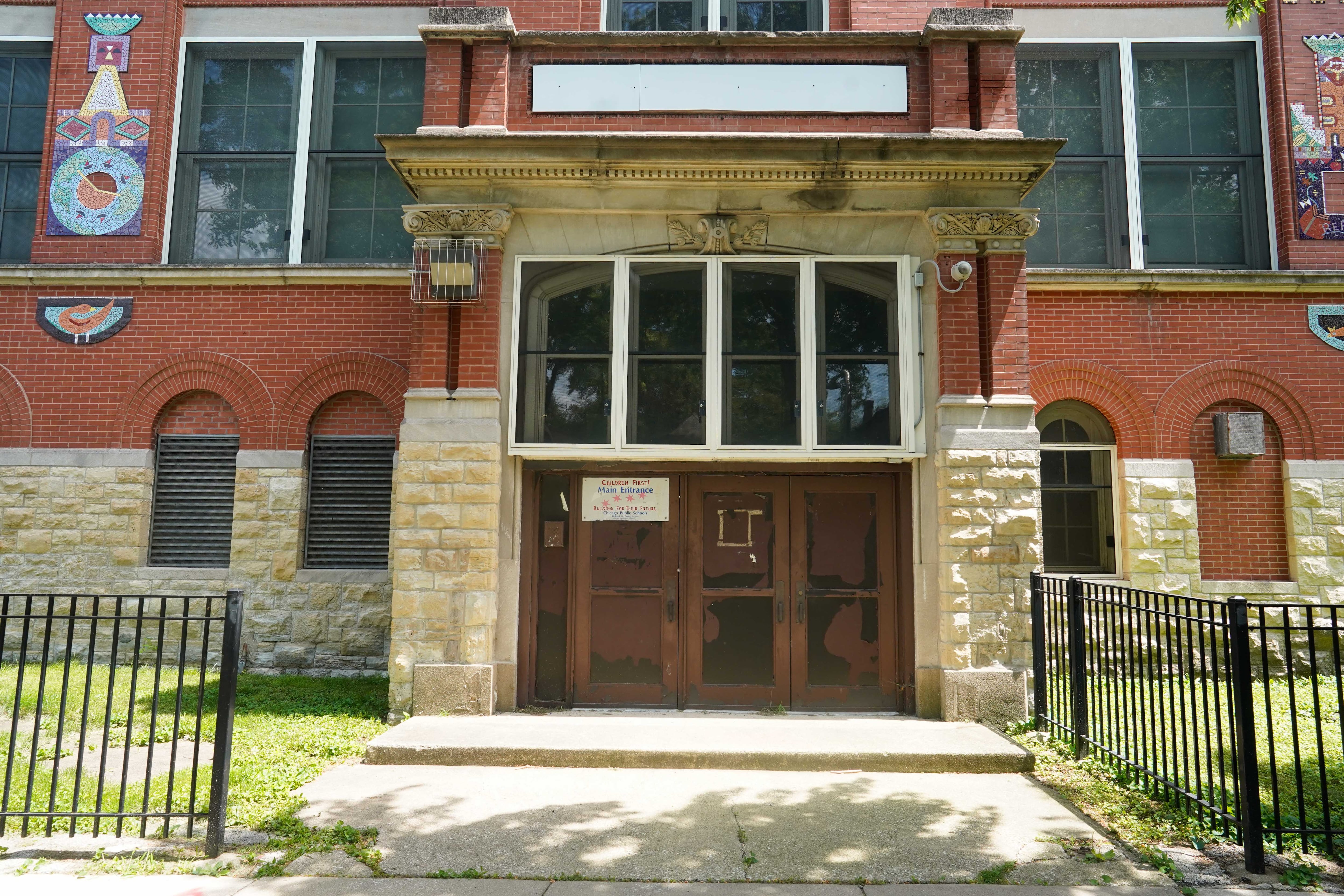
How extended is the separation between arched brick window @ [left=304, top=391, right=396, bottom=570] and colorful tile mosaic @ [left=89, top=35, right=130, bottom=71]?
526 centimetres

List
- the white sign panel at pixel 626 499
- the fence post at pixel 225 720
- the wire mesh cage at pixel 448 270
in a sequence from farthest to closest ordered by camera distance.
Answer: the white sign panel at pixel 626 499 → the wire mesh cage at pixel 448 270 → the fence post at pixel 225 720

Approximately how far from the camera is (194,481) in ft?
33.4

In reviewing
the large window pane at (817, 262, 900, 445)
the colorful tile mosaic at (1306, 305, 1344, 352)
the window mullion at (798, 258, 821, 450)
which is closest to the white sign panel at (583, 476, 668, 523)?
the window mullion at (798, 258, 821, 450)

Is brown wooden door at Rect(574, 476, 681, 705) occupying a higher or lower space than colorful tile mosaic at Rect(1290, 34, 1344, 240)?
lower

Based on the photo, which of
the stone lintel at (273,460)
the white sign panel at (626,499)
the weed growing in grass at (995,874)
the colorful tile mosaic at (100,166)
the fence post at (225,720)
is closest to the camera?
the weed growing in grass at (995,874)

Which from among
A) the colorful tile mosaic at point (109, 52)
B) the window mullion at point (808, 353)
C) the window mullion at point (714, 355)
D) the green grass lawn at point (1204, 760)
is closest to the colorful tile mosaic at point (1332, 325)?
the green grass lawn at point (1204, 760)

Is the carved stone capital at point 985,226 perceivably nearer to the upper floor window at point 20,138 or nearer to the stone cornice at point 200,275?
the stone cornice at point 200,275

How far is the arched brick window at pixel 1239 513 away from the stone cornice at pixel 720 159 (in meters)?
4.38

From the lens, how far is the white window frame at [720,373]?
7902mm

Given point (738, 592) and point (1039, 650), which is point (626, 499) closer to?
point (738, 592)

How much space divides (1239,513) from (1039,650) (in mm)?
4376

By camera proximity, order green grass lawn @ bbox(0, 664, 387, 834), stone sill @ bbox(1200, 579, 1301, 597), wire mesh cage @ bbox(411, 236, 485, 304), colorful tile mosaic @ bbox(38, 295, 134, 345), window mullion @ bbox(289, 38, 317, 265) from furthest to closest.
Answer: window mullion @ bbox(289, 38, 317, 265), colorful tile mosaic @ bbox(38, 295, 134, 345), stone sill @ bbox(1200, 579, 1301, 597), wire mesh cage @ bbox(411, 236, 485, 304), green grass lawn @ bbox(0, 664, 387, 834)

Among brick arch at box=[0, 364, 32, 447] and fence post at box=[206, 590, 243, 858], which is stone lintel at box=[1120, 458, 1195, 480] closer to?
fence post at box=[206, 590, 243, 858]

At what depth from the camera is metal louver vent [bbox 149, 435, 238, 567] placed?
33.1ft
